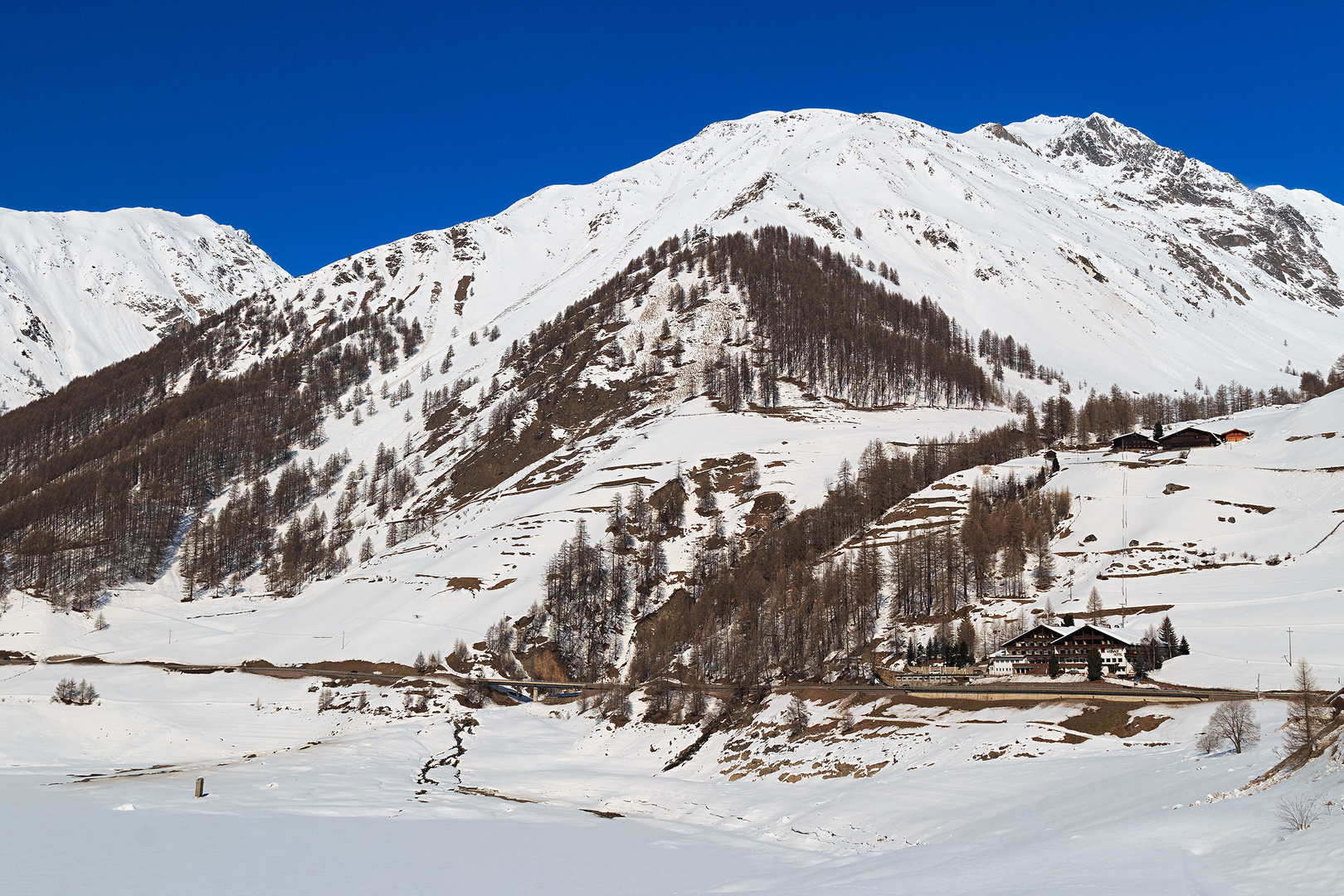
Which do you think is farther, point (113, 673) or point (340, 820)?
point (113, 673)

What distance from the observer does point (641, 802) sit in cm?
6562

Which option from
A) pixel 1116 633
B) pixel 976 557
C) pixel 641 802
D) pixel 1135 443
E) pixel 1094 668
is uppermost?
pixel 1135 443

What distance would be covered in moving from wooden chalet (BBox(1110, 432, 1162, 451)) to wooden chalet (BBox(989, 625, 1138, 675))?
7947cm

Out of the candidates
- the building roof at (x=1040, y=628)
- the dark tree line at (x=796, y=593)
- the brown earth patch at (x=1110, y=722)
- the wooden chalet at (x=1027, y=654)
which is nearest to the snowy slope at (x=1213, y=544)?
the dark tree line at (x=796, y=593)

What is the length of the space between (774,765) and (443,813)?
26816 mm

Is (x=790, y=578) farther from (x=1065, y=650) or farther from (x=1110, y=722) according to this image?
(x=1110, y=722)

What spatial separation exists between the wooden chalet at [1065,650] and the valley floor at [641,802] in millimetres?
18027

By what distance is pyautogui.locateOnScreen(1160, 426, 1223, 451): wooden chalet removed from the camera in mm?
156000

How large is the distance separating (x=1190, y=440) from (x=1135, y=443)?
27.4ft

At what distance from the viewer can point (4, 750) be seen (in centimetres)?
7994

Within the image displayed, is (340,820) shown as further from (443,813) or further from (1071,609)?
(1071,609)

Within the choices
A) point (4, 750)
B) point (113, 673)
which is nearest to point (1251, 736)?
point (4, 750)

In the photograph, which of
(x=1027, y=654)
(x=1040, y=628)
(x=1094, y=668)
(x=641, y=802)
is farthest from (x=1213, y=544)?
(x=641, y=802)

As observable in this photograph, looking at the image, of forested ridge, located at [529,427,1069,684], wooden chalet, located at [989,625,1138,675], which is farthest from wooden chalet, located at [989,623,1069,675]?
forested ridge, located at [529,427,1069,684]
